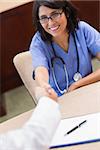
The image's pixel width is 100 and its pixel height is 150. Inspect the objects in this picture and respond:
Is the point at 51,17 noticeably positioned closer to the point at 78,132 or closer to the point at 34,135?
the point at 78,132

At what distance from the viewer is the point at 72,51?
1711 millimetres

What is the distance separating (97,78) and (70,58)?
20 centimetres

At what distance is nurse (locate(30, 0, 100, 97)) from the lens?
5.30ft

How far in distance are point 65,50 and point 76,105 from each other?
43 centimetres

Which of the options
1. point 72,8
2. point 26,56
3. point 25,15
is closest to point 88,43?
point 72,8

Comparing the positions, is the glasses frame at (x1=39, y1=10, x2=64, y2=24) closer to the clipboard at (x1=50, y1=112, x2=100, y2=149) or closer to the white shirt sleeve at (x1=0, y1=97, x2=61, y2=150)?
the clipboard at (x1=50, y1=112, x2=100, y2=149)

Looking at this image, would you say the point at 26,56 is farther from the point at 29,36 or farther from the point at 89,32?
the point at 29,36

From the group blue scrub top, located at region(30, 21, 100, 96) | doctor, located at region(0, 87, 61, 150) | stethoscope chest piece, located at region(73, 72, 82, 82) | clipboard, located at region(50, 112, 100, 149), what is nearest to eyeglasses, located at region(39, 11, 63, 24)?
blue scrub top, located at region(30, 21, 100, 96)

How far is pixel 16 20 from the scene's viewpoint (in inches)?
99.0

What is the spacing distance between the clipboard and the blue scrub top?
0.44 m

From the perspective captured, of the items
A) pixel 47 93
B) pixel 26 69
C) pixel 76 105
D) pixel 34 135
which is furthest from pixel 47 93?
pixel 34 135

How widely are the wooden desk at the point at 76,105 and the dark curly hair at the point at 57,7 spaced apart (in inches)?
14.9

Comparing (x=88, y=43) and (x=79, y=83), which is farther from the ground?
(x=88, y=43)

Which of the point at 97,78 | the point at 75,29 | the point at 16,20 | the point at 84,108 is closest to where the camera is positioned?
the point at 84,108
